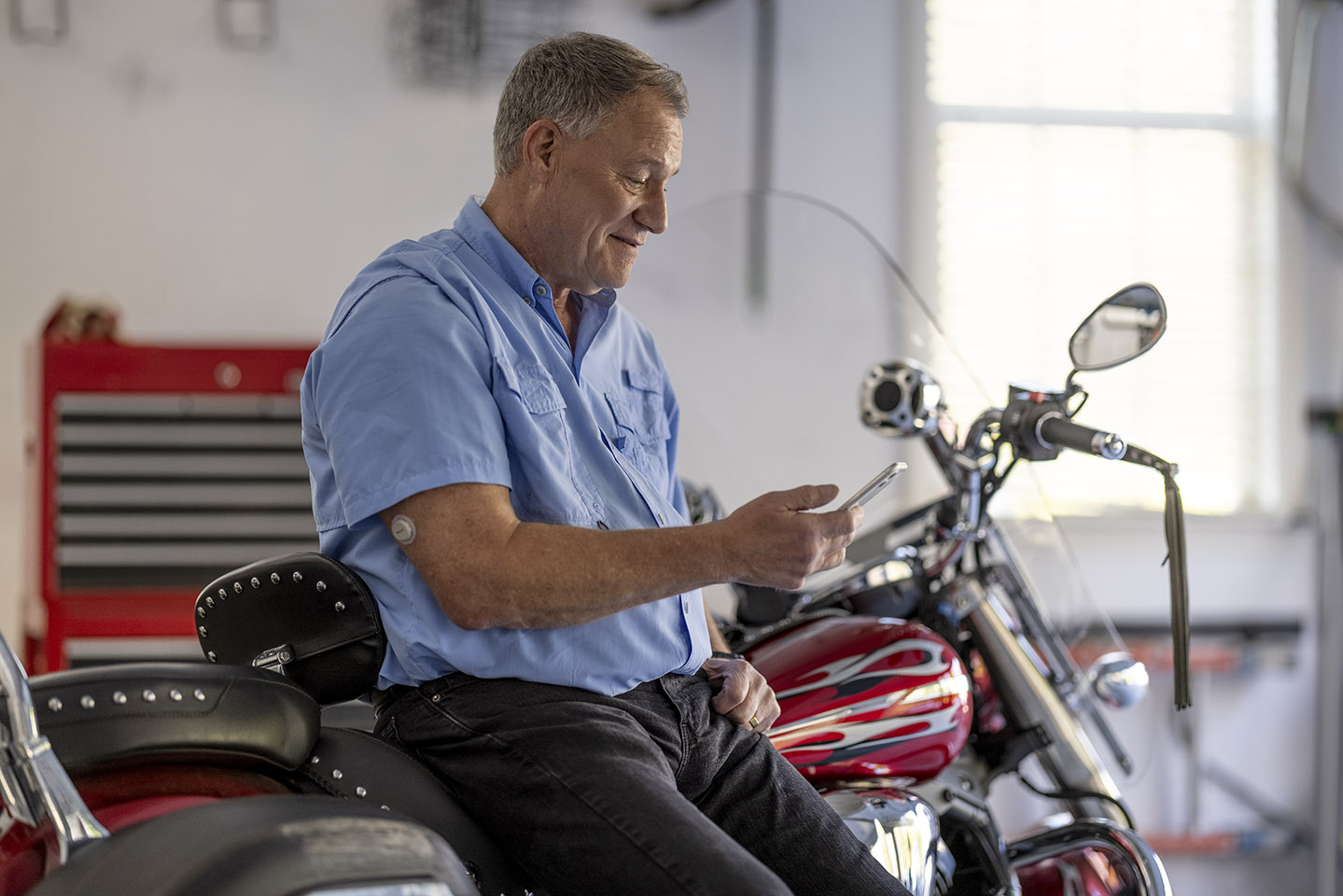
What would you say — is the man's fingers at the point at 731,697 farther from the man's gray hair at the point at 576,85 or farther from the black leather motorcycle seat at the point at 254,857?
the man's gray hair at the point at 576,85

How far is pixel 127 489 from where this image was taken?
2.44 meters

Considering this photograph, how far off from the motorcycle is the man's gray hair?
47 cm

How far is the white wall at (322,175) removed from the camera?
2863mm

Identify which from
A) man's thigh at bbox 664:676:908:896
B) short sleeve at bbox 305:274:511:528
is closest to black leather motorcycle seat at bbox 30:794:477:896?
short sleeve at bbox 305:274:511:528

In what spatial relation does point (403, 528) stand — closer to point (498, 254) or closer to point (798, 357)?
point (498, 254)

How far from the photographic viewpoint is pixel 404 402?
3.36 feet

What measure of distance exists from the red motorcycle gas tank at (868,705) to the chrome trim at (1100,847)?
0.18m

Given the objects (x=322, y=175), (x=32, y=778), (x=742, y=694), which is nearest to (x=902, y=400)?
(x=742, y=694)

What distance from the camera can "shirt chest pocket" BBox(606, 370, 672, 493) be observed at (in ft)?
4.18

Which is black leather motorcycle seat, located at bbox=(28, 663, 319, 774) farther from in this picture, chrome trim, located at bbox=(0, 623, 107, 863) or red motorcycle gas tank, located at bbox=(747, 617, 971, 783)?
red motorcycle gas tank, located at bbox=(747, 617, 971, 783)

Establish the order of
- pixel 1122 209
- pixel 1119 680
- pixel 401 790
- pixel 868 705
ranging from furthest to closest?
pixel 1122 209, pixel 1119 680, pixel 868 705, pixel 401 790

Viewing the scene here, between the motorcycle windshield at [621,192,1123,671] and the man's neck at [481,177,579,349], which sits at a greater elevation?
the man's neck at [481,177,579,349]

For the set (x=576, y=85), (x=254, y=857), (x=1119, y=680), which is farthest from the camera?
(x=1119, y=680)

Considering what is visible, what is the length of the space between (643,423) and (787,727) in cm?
38
